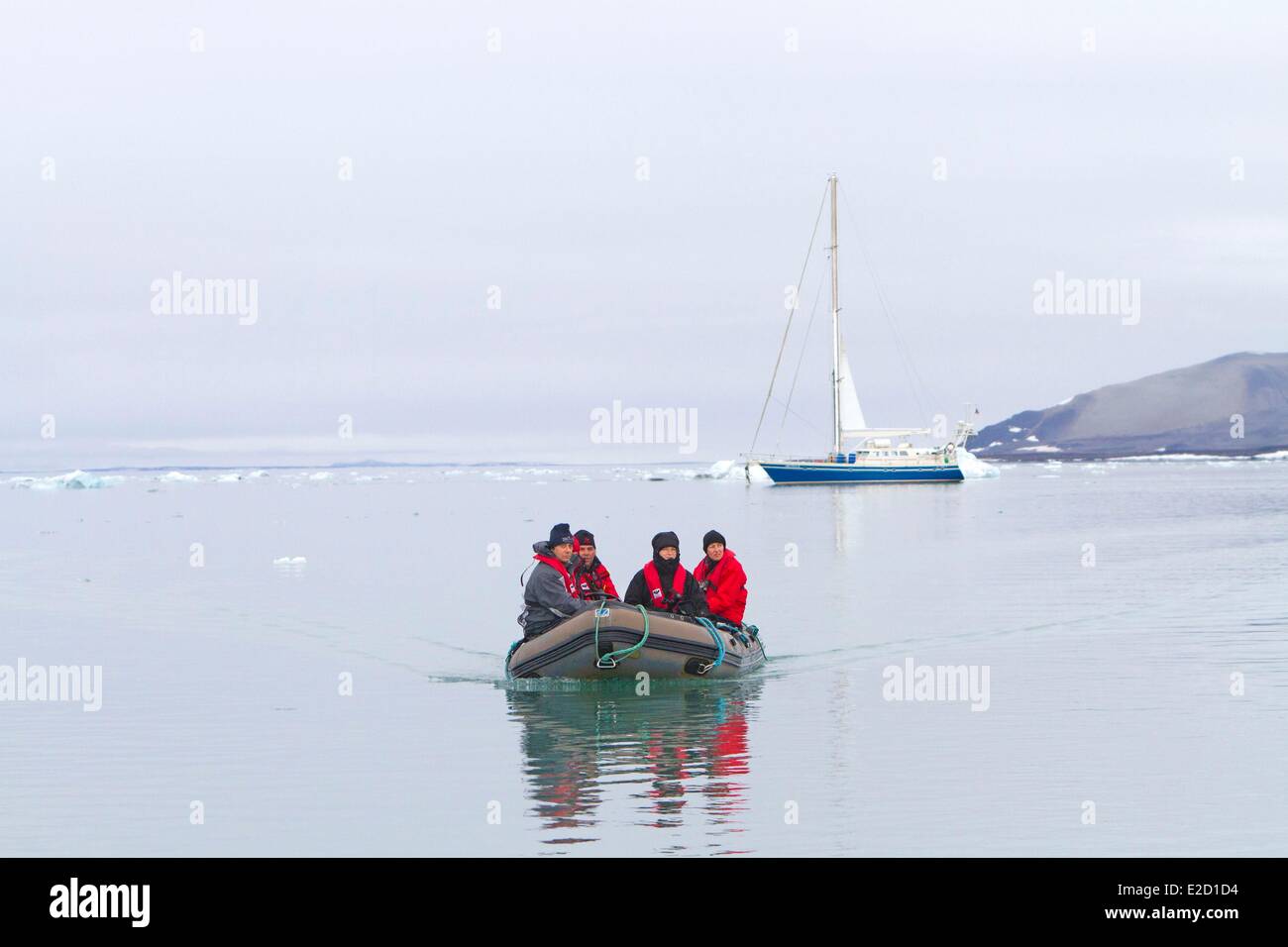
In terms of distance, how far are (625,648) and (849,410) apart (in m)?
96.0

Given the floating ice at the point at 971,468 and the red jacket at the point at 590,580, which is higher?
the floating ice at the point at 971,468

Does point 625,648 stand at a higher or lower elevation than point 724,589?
lower

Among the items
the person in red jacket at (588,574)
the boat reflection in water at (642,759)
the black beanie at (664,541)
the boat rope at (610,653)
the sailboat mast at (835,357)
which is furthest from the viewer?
the sailboat mast at (835,357)

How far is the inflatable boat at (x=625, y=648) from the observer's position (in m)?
18.9

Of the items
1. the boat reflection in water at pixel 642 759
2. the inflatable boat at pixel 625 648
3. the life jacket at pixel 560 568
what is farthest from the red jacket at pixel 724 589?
the life jacket at pixel 560 568

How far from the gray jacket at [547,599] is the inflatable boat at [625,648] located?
19cm

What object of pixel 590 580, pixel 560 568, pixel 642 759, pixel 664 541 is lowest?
pixel 642 759

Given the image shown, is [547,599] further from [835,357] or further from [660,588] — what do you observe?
[835,357]

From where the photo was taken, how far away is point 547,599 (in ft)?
63.8

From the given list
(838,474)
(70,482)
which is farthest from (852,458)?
(70,482)

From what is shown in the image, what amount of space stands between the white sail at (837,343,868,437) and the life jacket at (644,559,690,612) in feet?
302

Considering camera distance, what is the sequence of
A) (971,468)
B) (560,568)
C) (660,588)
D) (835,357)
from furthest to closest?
(971,468) → (835,357) → (660,588) → (560,568)

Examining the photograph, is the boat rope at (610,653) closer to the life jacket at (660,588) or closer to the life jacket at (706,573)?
the life jacket at (660,588)
